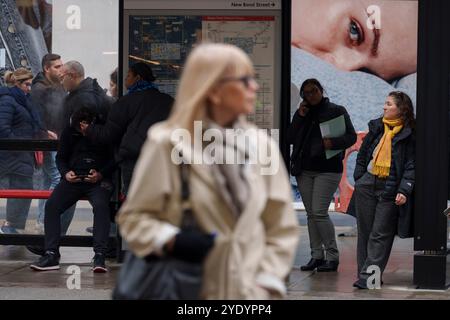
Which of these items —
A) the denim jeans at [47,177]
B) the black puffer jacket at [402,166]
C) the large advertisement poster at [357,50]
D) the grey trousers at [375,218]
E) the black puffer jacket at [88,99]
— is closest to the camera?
the black puffer jacket at [402,166]

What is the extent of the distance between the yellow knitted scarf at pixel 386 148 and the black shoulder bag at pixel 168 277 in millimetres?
5703

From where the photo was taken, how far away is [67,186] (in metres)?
10.6

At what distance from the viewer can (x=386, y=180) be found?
9.55 meters

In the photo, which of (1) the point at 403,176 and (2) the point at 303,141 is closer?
(1) the point at 403,176

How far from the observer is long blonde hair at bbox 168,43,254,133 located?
3.91 meters

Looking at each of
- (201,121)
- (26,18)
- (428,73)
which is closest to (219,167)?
(201,121)

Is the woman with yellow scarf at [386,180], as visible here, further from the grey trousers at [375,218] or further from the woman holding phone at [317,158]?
the woman holding phone at [317,158]

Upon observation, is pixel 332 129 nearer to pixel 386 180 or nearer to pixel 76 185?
pixel 386 180

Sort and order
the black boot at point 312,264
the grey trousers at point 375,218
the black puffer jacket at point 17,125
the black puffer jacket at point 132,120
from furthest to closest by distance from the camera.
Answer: the black puffer jacket at point 17,125 → the black boot at point 312,264 → the black puffer jacket at point 132,120 → the grey trousers at point 375,218

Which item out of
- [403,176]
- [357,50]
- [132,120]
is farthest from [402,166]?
[357,50]

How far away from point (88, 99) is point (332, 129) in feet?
7.65

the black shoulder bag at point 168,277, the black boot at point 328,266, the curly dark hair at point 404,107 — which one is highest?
the curly dark hair at point 404,107

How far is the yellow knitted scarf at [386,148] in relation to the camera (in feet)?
31.1

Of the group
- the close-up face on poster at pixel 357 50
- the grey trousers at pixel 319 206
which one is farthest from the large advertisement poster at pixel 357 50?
the grey trousers at pixel 319 206
